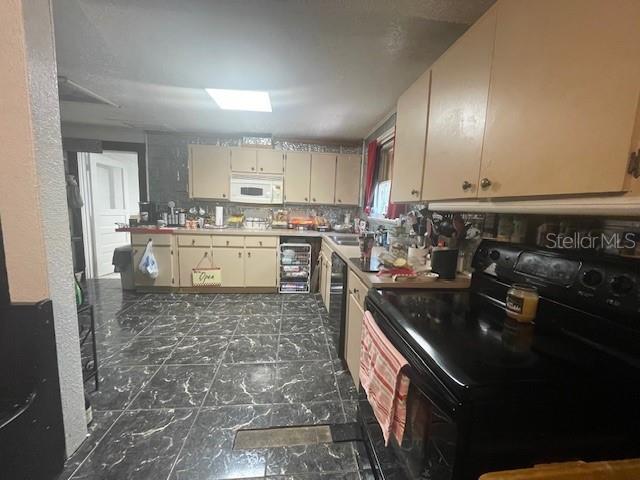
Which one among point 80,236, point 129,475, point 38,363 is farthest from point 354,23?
point 80,236

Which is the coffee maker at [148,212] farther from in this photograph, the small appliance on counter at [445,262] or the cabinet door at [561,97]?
the cabinet door at [561,97]

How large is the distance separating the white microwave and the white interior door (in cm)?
206

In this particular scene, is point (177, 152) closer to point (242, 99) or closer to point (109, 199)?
point (109, 199)

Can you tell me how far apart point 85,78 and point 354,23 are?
7.63 ft

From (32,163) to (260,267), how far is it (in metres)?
2.81

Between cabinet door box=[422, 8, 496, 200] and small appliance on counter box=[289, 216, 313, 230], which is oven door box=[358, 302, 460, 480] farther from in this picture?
small appliance on counter box=[289, 216, 313, 230]

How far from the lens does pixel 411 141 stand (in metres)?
1.59

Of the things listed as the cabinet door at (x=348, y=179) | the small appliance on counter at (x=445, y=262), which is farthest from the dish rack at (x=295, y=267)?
the small appliance on counter at (x=445, y=262)

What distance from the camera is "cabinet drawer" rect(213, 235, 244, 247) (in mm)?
3520

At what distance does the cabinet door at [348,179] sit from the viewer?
3.91 metres

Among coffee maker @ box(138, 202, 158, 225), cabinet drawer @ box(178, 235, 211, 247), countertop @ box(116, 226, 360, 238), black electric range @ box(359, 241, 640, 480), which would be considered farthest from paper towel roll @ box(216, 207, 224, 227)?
black electric range @ box(359, 241, 640, 480)

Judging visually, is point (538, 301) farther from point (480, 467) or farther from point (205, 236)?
point (205, 236)

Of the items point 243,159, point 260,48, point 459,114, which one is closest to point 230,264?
point 243,159

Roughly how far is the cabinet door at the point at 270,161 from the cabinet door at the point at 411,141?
7.65ft
